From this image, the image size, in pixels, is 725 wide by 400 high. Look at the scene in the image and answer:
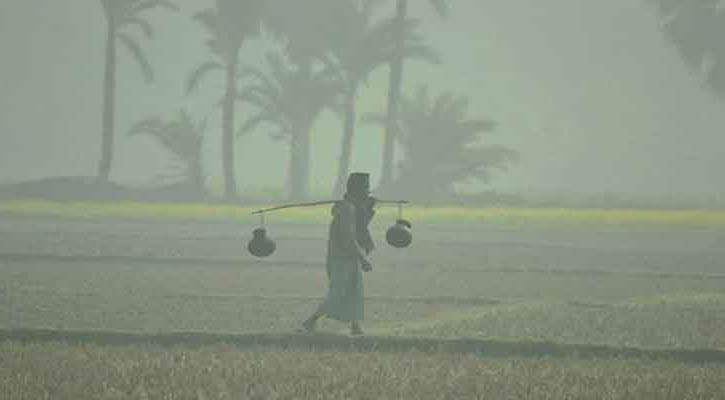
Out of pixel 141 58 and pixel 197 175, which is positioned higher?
pixel 141 58

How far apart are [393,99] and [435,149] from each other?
2321mm

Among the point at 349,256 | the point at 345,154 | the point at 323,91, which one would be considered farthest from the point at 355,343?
the point at 323,91

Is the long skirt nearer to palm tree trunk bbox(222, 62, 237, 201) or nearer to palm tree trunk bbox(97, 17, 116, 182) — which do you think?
palm tree trunk bbox(97, 17, 116, 182)

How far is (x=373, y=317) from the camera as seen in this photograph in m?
20.1

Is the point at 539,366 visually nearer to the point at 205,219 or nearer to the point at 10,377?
the point at 10,377

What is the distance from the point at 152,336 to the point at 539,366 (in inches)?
165

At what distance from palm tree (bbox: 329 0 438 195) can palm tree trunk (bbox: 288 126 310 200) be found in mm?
2075

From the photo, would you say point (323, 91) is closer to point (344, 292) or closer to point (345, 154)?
point (345, 154)

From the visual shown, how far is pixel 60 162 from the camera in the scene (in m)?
113

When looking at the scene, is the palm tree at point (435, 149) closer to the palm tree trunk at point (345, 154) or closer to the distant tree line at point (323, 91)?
the distant tree line at point (323, 91)

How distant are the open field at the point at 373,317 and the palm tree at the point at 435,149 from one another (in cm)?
1448

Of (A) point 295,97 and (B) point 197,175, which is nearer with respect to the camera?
(B) point 197,175

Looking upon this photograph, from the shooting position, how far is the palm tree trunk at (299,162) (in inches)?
2320

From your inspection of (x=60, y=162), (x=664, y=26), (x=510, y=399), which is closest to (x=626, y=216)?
(x=664, y=26)
